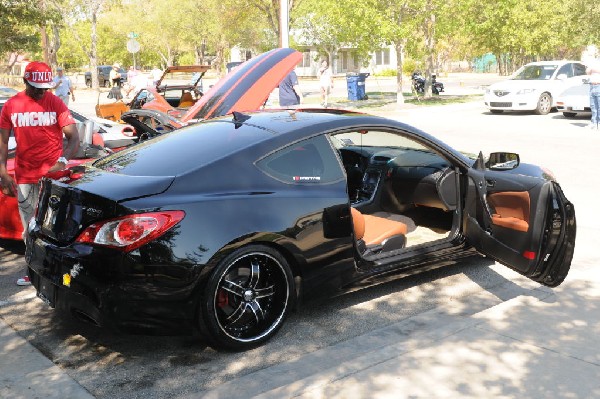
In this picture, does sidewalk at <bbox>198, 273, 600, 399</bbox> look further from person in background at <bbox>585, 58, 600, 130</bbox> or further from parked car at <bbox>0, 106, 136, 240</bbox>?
person in background at <bbox>585, 58, 600, 130</bbox>

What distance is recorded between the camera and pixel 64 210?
4.32 meters

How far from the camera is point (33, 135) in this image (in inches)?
222

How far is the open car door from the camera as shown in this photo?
475 centimetres

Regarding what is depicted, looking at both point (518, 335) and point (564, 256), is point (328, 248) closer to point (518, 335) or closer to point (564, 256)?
point (518, 335)

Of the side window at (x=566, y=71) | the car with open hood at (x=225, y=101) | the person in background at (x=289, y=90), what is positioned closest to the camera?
the car with open hood at (x=225, y=101)

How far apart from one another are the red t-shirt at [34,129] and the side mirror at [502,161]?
11.0 ft

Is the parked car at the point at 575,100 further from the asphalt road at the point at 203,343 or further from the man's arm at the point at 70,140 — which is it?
the man's arm at the point at 70,140

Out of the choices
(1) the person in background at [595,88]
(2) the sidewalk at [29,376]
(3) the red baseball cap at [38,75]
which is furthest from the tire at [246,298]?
(1) the person in background at [595,88]

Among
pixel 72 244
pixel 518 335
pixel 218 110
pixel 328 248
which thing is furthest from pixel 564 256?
pixel 218 110

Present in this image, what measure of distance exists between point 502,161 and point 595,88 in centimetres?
1221

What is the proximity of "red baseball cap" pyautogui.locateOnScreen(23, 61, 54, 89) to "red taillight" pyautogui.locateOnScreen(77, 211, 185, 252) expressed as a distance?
200 cm

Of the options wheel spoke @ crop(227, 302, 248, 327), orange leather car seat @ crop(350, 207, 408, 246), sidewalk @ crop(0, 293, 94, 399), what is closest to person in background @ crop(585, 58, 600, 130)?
orange leather car seat @ crop(350, 207, 408, 246)

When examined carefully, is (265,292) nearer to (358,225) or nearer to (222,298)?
(222,298)

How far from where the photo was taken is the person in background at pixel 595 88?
1588 centimetres
